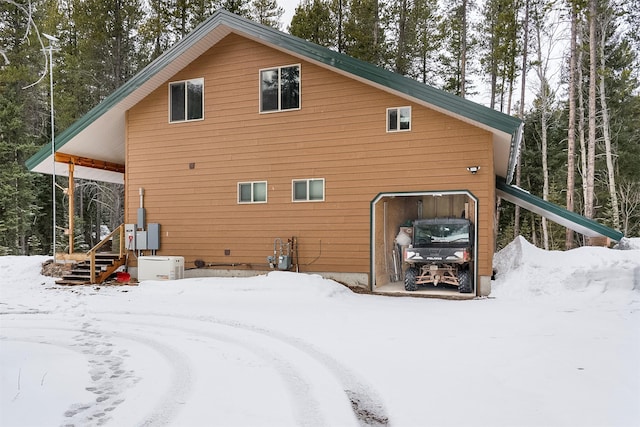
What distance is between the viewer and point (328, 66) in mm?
10125

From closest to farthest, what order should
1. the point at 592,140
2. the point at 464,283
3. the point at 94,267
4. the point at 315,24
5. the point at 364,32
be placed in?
the point at 464,283
the point at 94,267
the point at 592,140
the point at 364,32
the point at 315,24

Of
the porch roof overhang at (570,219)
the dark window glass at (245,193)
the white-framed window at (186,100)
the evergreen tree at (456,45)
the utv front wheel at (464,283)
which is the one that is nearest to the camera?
the utv front wheel at (464,283)

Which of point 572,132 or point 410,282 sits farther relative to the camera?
point 572,132

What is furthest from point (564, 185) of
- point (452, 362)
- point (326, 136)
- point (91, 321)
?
point (91, 321)

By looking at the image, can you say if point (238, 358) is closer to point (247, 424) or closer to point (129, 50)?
point (247, 424)

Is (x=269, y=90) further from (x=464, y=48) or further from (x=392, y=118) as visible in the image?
(x=464, y=48)

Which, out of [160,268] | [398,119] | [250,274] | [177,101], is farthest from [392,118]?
[160,268]

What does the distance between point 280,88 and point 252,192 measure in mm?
2826

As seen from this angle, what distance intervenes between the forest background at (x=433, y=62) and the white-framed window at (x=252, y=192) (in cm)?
1075

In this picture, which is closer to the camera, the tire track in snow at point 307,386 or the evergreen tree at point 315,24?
the tire track in snow at point 307,386

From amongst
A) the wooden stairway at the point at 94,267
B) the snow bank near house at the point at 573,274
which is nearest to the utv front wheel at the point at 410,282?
the snow bank near house at the point at 573,274

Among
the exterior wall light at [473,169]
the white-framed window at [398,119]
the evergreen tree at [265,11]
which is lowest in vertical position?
the exterior wall light at [473,169]

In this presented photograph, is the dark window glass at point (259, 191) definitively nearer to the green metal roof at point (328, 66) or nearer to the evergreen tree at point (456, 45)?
the green metal roof at point (328, 66)

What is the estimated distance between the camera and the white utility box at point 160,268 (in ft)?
35.8
